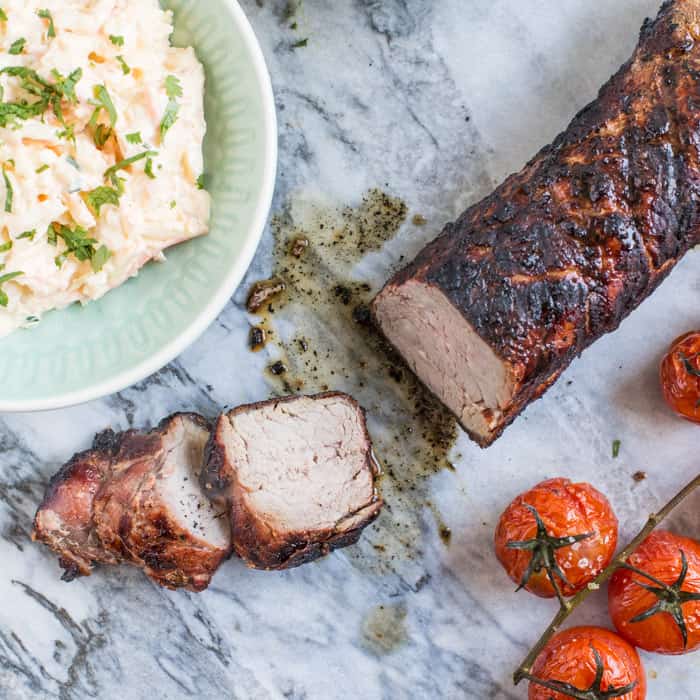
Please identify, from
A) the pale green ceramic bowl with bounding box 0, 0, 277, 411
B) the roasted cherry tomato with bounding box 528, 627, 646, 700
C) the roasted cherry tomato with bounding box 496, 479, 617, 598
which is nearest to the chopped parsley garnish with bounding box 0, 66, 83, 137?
the pale green ceramic bowl with bounding box 0, 0, 277, 411

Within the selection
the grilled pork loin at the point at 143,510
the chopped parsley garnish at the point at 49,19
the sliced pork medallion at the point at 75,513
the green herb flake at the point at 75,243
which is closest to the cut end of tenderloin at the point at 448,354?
the grilled pork loin at the point at 143,510

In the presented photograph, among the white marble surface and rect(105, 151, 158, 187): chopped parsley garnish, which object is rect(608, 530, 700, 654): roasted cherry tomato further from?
rect(105, 151, 158, 187): chopped parsley garnish

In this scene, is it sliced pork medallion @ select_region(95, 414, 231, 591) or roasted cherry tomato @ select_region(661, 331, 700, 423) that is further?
roasted cherry tomato @ select_region(661, 331, 700, 423)

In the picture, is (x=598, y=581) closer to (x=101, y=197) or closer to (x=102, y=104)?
(x=101, y=197)

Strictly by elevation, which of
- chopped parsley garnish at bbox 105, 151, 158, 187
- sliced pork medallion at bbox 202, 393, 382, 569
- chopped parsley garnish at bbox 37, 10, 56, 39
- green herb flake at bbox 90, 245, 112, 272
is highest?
chopped parsley garnish at bbox 37, 10, 56, 39

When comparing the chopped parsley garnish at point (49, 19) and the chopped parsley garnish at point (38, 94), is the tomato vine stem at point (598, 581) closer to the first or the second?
the chopped parsley garnish at point (38, 94)

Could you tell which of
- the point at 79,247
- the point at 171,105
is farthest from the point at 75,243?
the point at 171,105

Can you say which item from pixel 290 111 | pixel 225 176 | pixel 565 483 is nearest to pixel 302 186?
pixel 290 111
